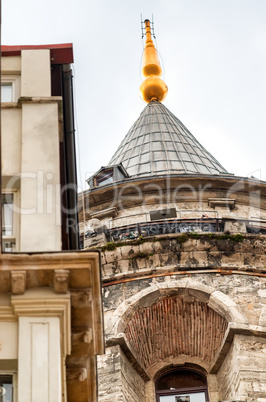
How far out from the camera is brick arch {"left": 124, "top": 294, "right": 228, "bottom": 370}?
26.9 meters

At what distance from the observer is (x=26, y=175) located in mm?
15562

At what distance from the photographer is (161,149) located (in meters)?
37.6

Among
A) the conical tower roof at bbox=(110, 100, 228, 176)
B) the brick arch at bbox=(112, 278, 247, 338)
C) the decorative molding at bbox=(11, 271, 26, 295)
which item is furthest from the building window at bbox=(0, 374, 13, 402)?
the conical tower roof at bbox=(110, 100, 228, 176)

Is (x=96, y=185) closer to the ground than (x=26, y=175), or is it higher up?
higher up

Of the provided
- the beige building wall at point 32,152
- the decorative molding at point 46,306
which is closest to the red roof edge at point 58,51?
the beige building wall at point 32,152

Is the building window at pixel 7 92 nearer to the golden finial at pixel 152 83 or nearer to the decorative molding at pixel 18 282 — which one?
the decorative molding at pixel 18 282

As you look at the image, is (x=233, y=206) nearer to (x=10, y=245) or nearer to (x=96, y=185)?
(x=96, y=185)

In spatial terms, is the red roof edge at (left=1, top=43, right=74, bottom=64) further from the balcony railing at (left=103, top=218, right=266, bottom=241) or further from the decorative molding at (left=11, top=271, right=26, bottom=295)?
the balcony railing at (left=103, top=218, right=266, bottom=241)

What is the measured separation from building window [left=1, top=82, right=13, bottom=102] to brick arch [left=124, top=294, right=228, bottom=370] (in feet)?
34.8

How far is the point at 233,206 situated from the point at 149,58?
13183mm

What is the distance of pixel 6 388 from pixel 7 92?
5.59 metres

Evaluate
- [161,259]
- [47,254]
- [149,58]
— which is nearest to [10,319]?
[47,254]

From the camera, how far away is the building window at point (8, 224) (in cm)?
1490

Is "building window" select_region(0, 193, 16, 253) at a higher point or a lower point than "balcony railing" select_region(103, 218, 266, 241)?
lower
